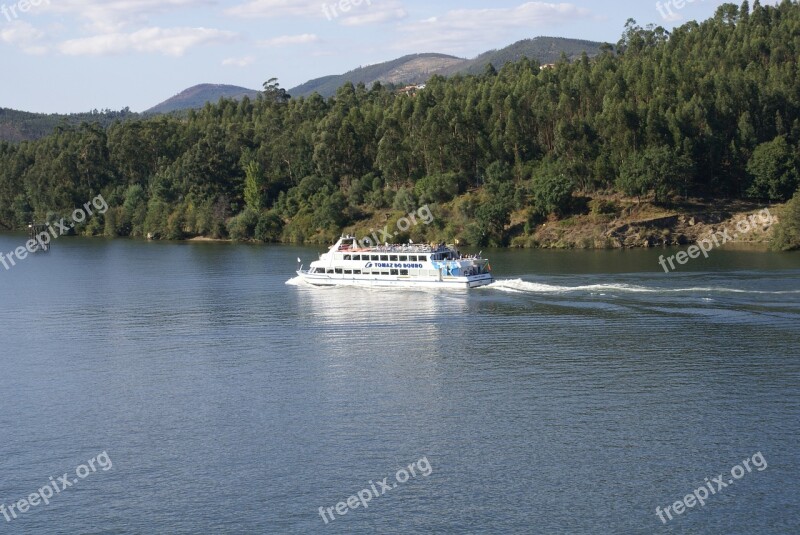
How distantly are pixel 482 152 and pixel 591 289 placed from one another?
2458 inches

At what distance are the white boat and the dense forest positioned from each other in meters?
34.1

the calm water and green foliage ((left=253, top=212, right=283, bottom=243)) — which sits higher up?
green foliage ((left=253, top=212, right=283, bottom=243))

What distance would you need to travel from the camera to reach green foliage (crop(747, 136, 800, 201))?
11850 centimetres

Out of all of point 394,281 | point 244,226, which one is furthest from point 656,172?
point 244,226

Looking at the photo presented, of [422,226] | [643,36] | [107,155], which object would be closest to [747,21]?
[643,36]

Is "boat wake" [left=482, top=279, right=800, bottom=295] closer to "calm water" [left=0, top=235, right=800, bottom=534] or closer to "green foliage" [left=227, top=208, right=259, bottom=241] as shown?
"calm water" [left=0, top=235, right=800, bottom=534]

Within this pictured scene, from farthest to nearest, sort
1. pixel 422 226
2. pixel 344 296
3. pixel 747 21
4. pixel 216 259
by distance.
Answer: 1. pixel 747 21
2. pixel 422 226
3. pixel 216 259
4. pixel 344 296

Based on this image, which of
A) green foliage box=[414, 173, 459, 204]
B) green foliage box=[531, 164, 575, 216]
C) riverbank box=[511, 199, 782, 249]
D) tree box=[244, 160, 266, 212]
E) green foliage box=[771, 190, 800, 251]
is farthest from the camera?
tree box=[244, 160, 266, 212]

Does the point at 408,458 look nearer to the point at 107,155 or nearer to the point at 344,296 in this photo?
the point at 344,296

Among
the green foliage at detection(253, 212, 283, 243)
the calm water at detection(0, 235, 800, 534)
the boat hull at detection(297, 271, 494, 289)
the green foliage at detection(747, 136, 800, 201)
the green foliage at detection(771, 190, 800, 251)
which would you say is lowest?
the calm water at detection(0, 235, 800, 534)

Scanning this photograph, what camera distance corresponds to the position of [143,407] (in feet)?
158

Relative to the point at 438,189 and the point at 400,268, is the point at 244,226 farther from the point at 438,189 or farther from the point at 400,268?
the point at 400,268

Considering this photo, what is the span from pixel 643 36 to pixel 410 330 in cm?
13933

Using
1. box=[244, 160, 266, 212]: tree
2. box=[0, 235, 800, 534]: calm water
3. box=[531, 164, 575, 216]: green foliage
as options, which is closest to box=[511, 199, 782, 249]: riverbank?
box=[531, 164, 575, 216]: green foliage
